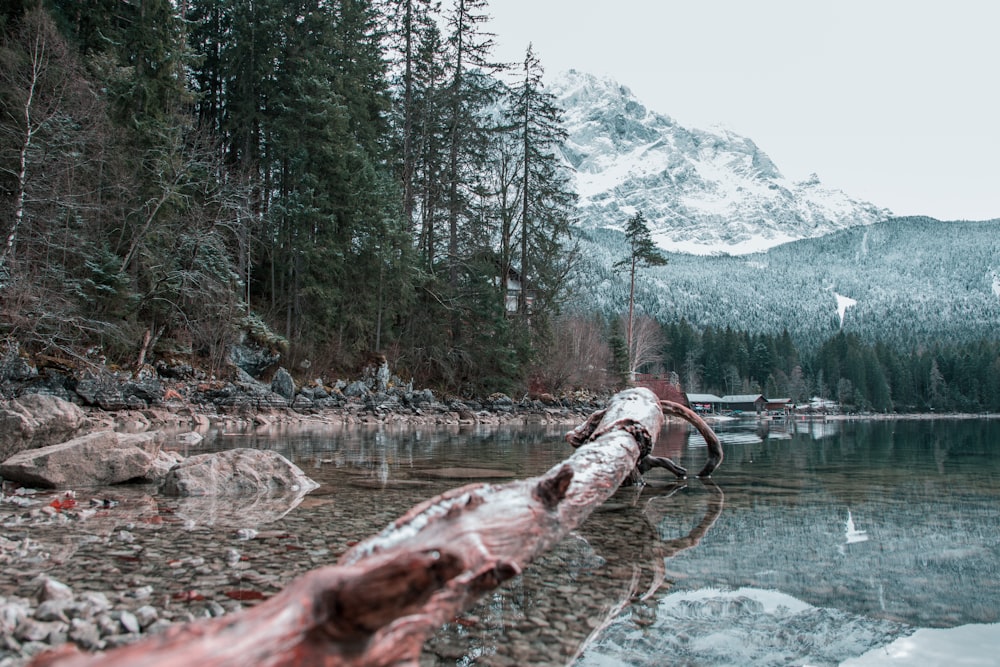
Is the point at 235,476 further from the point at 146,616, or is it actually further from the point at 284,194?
the point at 284,194

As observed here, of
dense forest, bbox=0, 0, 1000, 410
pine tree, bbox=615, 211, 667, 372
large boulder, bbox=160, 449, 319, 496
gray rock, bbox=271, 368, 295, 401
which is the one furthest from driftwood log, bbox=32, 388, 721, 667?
pine tree, bbox=615, 211, 667, 372

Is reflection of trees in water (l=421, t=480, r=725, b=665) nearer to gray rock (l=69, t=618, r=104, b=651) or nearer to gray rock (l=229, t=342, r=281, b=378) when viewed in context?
gray rock (l=69, t=618, r=104, b=651)

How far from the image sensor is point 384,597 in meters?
1.60

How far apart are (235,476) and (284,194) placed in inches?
745

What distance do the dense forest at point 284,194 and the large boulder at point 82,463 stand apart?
22.4 ft

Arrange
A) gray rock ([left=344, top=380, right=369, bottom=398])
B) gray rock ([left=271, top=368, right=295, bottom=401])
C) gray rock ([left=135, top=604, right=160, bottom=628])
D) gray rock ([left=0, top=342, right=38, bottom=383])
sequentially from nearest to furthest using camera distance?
gray rock ([left=135, top=604, right=160, bottom=628]) → gray rock ([left=0, top=342, right=38, bottom=383]) → gray rock ([left=271, top=368, right=295, bottom=401]) → gray rock ([left=344, top=380, right=369, bottom=398])

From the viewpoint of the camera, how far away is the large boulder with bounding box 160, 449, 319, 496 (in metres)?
6.22

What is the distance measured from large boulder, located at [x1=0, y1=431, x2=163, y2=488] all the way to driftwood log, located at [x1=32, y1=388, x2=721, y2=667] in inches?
211

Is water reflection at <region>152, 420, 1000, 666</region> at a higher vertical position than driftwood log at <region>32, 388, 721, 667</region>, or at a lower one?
lower

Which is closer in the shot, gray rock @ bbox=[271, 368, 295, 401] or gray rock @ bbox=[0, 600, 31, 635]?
gray rock @ bbox=[0, 600, 31, 635]

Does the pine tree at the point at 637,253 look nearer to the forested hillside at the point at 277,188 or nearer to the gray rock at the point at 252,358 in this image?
the forested hillside at the point at 277,188

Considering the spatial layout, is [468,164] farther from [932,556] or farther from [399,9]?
[932,556]

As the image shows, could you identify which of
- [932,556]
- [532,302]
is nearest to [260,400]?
[532,302]

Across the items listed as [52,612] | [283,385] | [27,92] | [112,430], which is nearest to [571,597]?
[52,612]
